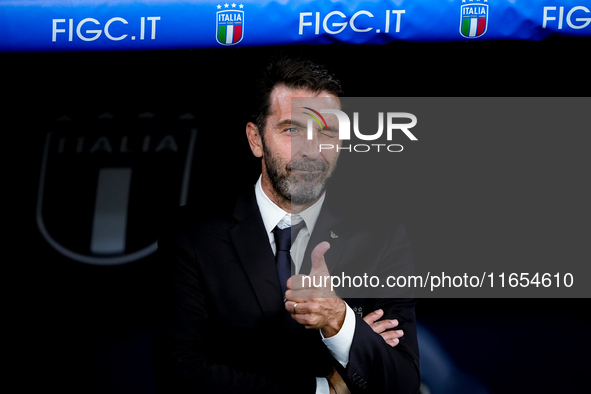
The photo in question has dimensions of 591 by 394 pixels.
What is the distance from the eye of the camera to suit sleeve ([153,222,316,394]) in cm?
180

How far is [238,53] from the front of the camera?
10.1 feet

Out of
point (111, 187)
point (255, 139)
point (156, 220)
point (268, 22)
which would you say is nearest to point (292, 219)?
point (255, 139)

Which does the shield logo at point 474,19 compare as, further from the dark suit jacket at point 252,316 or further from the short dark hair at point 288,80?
the dark suit jacket at point 252,316

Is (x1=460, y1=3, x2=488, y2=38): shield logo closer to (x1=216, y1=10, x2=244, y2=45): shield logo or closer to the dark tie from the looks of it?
(x1=216, y1=10, x2=244, y2=45): shield logo

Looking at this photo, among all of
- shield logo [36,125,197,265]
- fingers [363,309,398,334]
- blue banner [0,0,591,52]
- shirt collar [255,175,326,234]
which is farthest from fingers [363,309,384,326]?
shield logo [36,125,197,265]

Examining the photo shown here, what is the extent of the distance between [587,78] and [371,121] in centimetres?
136

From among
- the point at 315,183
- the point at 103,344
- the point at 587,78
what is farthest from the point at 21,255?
the point at 587,78

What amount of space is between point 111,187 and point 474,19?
7.72 ft

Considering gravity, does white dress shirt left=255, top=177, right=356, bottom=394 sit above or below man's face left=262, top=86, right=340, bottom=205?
below

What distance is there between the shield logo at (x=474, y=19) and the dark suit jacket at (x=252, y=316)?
0.88 m

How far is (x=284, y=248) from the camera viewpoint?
82.0 inches

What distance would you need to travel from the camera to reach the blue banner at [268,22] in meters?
2.11

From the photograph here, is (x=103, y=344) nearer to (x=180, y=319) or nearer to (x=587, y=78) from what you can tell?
(x=180, y=319)

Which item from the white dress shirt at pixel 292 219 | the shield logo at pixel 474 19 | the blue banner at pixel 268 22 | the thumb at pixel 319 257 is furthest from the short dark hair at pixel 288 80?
the thumb at pixel 319 257
